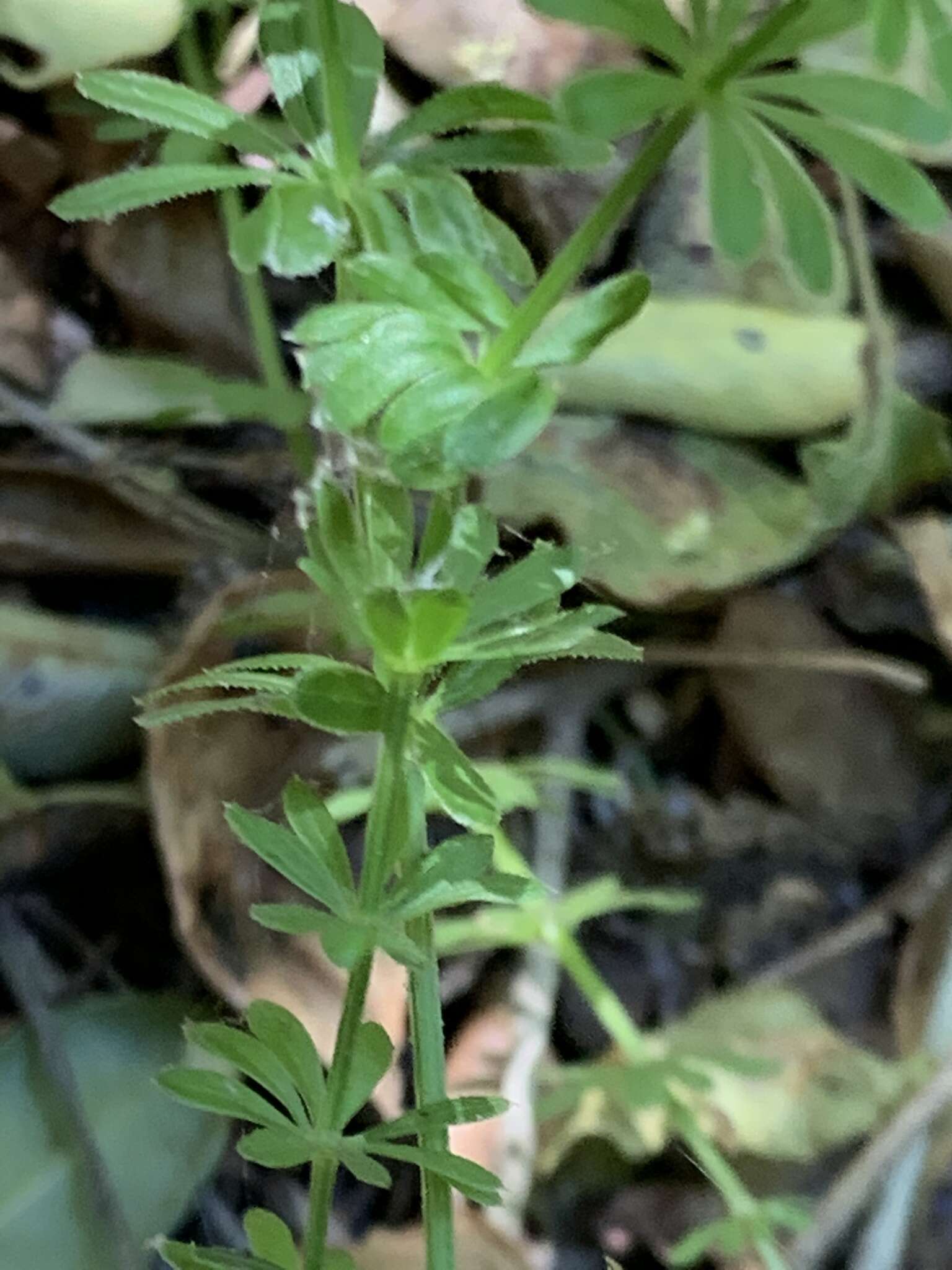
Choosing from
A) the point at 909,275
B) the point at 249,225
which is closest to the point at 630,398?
the point at 909,275

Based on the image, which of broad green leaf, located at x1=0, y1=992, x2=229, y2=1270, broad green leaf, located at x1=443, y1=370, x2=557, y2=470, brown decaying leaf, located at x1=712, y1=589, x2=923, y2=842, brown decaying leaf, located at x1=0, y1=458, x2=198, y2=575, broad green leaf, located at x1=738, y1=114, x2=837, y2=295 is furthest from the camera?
brown decaying leaf, located at x1=712, y1=589, x2=923, y2=842

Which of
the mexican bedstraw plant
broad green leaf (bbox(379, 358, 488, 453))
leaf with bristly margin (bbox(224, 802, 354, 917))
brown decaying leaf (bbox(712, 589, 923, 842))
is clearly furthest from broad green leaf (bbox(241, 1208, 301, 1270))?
brown decaying leaf (bbox(712, 589, 923, 842))

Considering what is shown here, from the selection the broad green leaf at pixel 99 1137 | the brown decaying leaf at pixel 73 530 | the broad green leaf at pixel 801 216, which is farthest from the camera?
the brown decaying leaf at pixel 73 530

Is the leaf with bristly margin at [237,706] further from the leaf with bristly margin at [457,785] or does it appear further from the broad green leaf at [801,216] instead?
the broad green leaf at [801,216]

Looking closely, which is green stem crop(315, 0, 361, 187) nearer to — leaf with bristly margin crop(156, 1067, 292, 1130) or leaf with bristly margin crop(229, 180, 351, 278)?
leaf with bristly margin crop(229, 180, 351, 278)

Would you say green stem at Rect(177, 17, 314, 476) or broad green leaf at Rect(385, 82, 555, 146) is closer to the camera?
broad green leaf at Rect(385, 82, 555, 146)

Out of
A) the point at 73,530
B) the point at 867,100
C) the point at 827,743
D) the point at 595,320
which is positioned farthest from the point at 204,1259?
the point at 827,743

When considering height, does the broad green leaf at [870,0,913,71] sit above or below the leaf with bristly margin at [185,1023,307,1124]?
above

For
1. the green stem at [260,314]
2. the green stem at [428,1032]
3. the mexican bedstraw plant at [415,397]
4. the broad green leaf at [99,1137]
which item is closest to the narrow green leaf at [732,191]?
the mexican bedstraw plant at [415,397]
